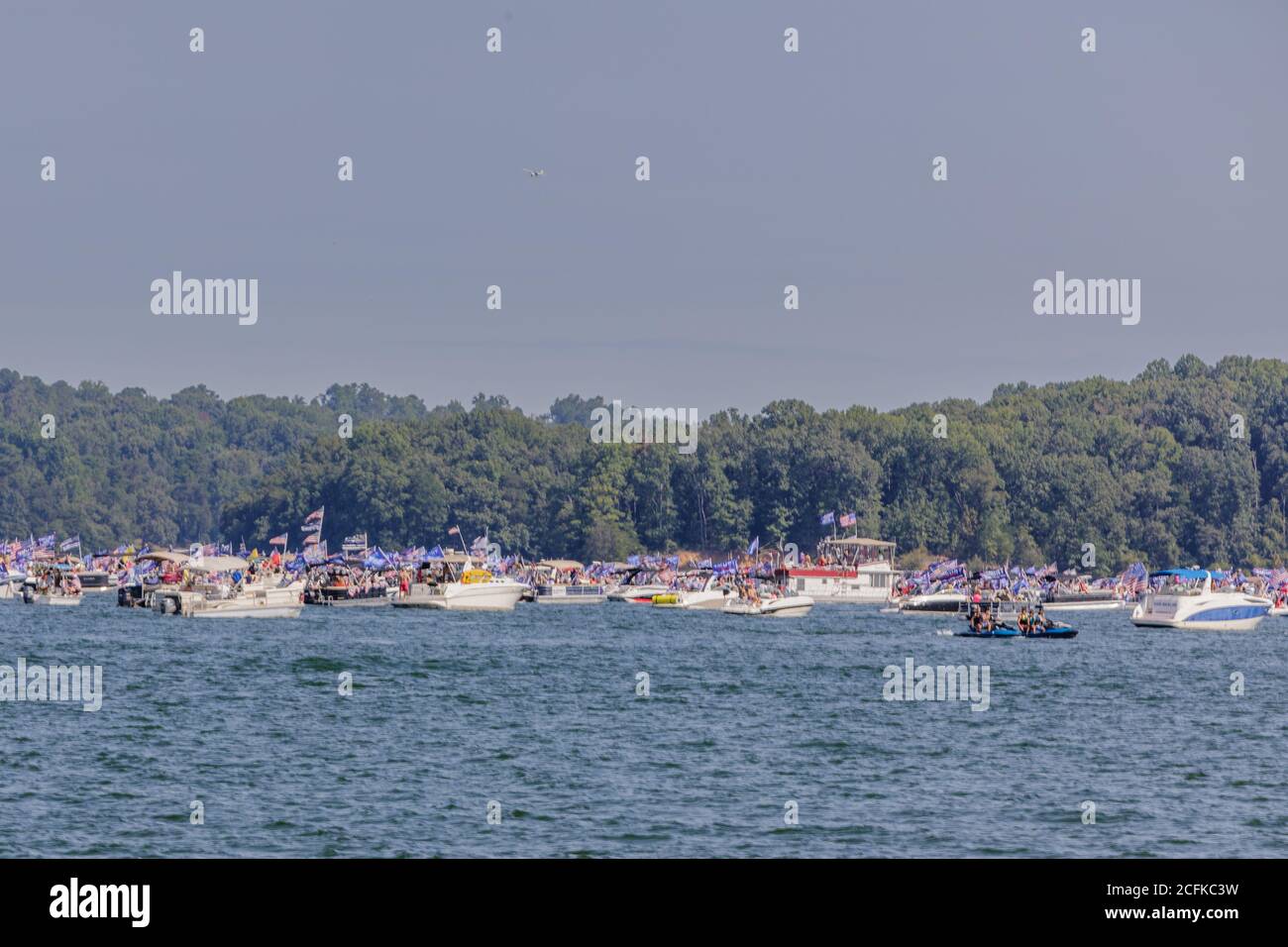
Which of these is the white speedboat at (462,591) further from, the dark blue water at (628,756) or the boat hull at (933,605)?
the dark blue water at (628,756)

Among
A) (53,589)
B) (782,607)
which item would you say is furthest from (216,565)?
(782,607)

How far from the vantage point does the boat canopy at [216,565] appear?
154 metres

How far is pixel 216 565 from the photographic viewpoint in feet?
538

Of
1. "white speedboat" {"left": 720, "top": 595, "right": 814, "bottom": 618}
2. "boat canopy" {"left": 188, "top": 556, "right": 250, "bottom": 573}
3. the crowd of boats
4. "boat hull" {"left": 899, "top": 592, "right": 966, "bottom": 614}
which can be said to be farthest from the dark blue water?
"boat canopy" {"left": 188, "top": 556, "right": 250, "bottom": 573}

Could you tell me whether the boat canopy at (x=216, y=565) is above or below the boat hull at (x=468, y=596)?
above

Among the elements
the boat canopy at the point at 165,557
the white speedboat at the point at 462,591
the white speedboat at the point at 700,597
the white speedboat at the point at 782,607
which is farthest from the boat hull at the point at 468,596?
the boat canopy at the point at 165,557

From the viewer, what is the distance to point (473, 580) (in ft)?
461

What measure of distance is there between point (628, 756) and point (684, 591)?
393 feet

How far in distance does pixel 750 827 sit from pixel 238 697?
3011 cm

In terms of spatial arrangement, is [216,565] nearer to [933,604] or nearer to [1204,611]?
[933,604]

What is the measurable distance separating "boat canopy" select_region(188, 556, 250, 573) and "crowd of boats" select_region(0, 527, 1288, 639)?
0.83 ft

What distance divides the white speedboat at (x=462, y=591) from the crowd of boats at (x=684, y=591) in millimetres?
110
